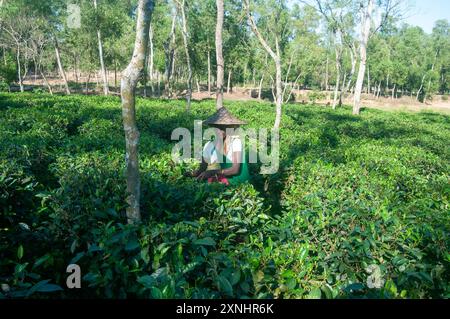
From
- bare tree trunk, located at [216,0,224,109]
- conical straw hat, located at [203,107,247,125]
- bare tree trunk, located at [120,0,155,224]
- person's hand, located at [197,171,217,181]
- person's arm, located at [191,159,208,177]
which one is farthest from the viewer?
bare tree trunk, located at [216,0,224,109]

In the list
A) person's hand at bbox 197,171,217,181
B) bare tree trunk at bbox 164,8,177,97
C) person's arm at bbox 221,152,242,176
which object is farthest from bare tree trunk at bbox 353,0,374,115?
person's hand at bbox 197,171,217,181

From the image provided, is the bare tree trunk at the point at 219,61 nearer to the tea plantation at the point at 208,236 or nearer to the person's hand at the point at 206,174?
the tea plantation at the point at 208,236

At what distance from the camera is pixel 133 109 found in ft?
9.97

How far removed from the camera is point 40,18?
3062 centimetres

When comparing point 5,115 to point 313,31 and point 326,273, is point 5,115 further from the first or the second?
point 313,31

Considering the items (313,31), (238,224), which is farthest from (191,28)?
(238,224)

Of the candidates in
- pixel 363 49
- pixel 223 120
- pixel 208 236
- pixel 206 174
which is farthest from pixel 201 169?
pixel 363 49

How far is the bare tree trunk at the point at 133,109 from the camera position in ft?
9.84

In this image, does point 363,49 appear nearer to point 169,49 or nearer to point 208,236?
point 169,49

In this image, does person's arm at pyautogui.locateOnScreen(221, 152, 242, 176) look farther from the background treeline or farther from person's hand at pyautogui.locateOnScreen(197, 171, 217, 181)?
the background treeline

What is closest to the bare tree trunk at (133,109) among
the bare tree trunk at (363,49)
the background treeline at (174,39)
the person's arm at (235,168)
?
the person's arm at (235,168)

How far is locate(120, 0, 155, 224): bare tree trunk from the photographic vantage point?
3.00 meters

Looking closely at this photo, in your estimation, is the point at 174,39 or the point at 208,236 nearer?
the point at 208,236

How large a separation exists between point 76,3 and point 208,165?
3447 cm
